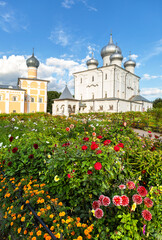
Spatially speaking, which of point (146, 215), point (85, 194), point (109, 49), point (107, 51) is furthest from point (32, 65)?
point (146, 215)

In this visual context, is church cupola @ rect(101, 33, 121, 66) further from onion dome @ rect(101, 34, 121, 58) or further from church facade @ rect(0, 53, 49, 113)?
church facade @ rect(0, 53, 49, 113)

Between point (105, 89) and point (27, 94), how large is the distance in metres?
16.3

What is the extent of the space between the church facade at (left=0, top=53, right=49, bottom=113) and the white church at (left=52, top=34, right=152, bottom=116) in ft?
18.4

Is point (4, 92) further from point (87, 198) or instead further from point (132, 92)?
point (87, 198)

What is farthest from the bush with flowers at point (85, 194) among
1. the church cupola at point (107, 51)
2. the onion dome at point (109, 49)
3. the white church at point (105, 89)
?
the onion dome at point (109, 49)

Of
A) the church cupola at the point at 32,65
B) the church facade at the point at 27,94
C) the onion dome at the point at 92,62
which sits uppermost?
the onion dome at the point at 92,62

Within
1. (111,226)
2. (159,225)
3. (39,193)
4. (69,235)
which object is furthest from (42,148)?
(159,225)

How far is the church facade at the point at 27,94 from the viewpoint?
2998cm

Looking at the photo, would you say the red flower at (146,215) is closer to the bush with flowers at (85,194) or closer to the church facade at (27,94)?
the bush with flowers at (85,194)

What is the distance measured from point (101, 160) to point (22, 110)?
31700mm

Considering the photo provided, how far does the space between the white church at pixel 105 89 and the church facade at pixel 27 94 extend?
561 centimetres

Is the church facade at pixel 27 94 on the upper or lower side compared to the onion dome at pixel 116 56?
lower

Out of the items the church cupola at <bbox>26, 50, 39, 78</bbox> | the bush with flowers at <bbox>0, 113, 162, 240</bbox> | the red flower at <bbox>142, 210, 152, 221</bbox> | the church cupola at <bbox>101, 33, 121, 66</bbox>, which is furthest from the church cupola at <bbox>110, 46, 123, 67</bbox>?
the red flower at <bbox>142, 210, 152, 221</bbox>

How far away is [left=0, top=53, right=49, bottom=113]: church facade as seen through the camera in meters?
30.0
